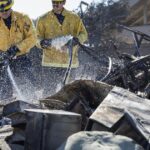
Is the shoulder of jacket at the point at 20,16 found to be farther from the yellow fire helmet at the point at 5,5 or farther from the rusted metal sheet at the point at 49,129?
the rusted metal sheet at the point at 49,129

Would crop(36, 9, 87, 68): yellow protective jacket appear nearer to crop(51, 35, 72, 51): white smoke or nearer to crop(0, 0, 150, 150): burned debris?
crop(51, 35, 72, 51): white smoke

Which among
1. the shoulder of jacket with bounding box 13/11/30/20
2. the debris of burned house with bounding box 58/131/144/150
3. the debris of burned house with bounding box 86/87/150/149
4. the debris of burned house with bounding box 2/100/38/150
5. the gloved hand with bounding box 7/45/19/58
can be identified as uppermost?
the shoulder of jacket with bounding box 13/11/30/20

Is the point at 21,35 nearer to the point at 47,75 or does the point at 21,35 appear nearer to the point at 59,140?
the point at 47,75

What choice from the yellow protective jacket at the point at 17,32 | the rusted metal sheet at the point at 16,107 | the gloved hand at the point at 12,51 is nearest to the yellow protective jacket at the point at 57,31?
the yellow protective jacket at the point at 17,32

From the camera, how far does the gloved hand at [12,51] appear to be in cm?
675

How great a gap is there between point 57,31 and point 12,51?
0.76 meters

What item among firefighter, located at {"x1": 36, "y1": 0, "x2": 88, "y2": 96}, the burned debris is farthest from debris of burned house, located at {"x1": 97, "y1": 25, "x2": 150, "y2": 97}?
firefighter, located at {"x1": 36, "y1": 0, "x2": 88, "y2": 96}

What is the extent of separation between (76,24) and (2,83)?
1388 millimetres

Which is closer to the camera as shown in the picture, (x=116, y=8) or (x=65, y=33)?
(x=65, y=33)

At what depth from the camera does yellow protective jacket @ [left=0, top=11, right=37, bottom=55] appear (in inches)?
271

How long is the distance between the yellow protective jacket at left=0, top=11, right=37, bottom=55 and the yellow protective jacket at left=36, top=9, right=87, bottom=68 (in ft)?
0.71

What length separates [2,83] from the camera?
674 cm

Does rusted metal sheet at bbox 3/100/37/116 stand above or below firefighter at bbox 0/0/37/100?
below

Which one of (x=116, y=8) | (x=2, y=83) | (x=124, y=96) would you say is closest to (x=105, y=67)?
(x=2, y=83)
